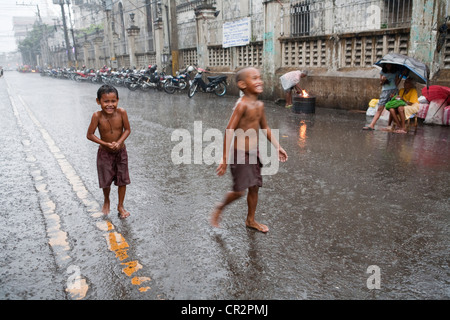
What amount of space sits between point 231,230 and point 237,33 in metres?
13.4

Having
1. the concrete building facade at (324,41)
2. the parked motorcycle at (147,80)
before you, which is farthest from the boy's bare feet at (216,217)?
the parked motorcycle at (147,80)

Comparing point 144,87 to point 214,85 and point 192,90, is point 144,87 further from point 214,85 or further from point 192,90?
point 214,85

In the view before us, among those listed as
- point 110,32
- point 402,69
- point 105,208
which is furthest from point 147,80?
point 105,208

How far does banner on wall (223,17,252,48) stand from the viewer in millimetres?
15039

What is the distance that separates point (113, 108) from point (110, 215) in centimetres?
105

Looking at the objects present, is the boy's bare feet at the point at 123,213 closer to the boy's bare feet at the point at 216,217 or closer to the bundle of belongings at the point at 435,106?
the boy's bare feet at the point at 216,217

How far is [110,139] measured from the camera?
3732 mm

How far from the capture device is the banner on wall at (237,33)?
15.0 m

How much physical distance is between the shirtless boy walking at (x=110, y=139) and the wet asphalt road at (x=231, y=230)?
14.9 inches

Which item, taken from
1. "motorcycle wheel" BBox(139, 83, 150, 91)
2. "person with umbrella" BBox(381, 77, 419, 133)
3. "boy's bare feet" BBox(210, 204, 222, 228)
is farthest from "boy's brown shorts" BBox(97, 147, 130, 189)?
"motorcycle wheel" BBox(139, 83, 150, 91)

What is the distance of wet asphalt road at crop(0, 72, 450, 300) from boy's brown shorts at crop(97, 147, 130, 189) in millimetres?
362

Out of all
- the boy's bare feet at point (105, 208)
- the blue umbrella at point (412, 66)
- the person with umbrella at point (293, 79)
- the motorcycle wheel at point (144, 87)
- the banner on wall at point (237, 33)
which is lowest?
the boy's bare feet at point (105, 208)

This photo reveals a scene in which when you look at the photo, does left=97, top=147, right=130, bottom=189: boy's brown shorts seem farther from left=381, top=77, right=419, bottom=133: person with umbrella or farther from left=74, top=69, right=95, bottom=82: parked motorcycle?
left=74, top=69, right=95, bottom=82: parked motorcycle
